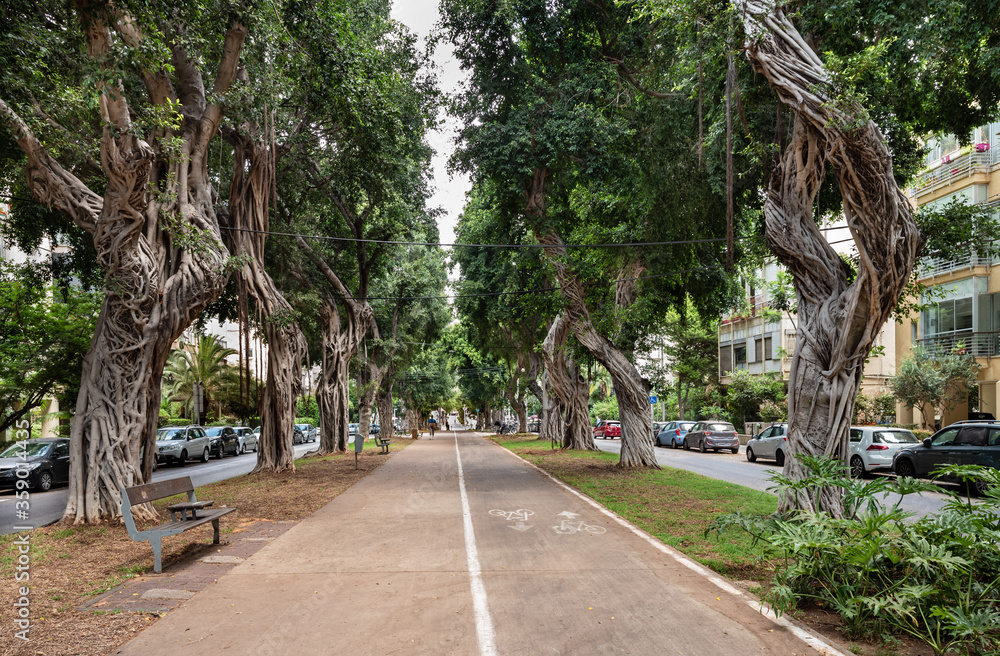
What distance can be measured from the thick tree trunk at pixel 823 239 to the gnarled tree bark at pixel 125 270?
8889 millimetres

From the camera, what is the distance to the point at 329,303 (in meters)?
24.5

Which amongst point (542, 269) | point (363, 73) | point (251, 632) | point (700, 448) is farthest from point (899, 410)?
point (251, 632)

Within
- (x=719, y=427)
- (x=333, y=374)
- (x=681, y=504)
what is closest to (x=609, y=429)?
(x=719, y=427)

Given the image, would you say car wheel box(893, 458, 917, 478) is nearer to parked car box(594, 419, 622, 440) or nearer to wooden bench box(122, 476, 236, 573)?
wooden bench box(122, 476, 236, 573)

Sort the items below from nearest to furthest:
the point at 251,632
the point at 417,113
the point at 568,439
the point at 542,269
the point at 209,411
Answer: the point at 251,632 < the point at 417,113 < the point at 542,269 < the point at 568,439 < the point at 209,411

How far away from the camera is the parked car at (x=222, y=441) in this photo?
30.1 meters

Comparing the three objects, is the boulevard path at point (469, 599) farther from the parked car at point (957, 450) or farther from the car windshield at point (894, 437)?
the car windshield at point (894, 437)

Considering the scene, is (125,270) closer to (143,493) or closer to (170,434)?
(143,493)

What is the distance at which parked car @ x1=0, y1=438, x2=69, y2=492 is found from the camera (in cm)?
1625

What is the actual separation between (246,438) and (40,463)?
1906cm

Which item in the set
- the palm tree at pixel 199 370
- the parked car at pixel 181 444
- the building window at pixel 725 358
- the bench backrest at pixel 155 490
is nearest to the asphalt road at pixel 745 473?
the bench backrest at pixel 155 490

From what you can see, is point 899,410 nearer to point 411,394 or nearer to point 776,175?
point 776,175

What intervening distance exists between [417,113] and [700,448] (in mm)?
21646

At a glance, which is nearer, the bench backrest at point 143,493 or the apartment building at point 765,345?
the bench backrest at point 143,493
